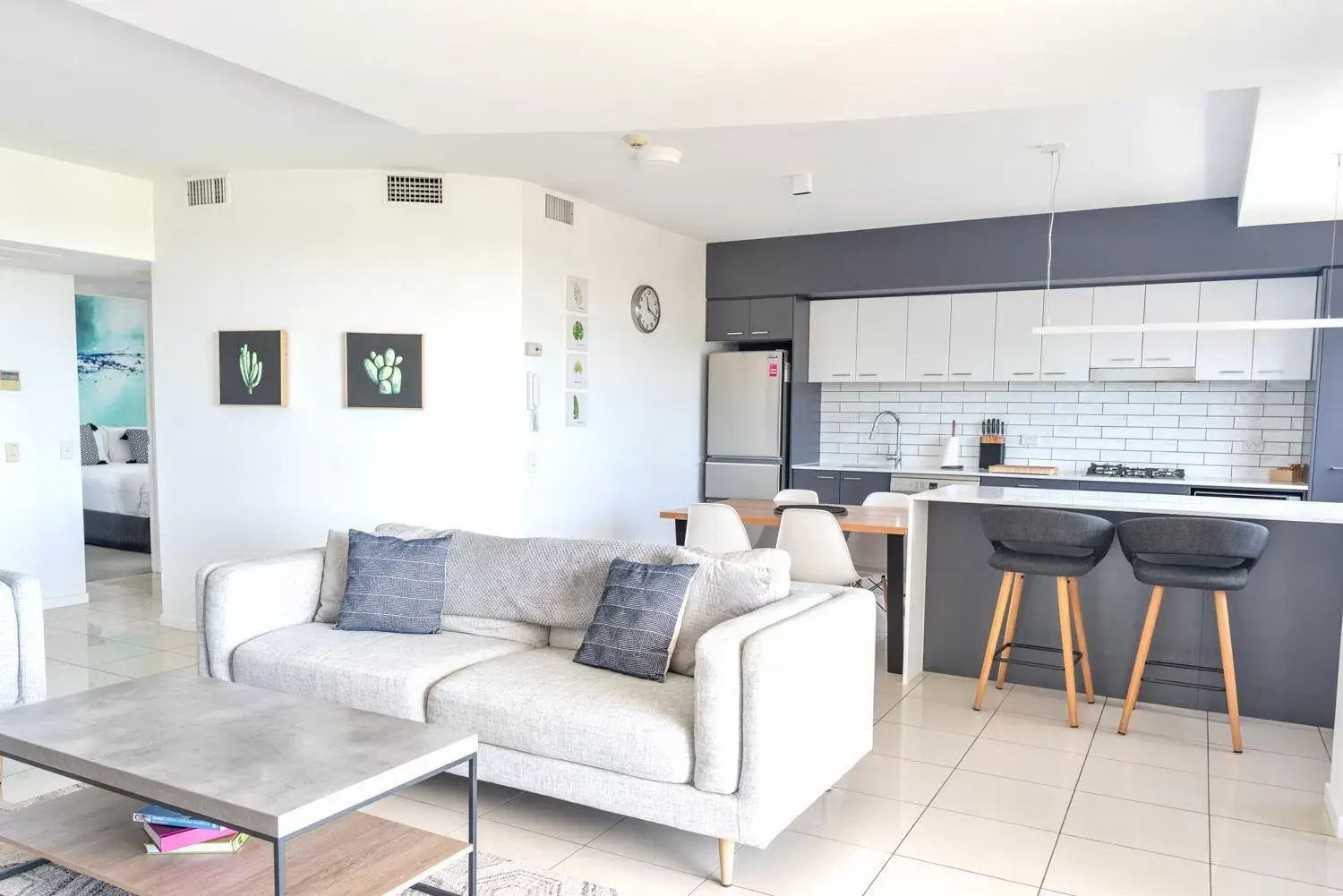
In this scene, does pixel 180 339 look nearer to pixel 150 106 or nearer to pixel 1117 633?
pixel 150 106

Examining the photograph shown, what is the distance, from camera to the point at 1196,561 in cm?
382

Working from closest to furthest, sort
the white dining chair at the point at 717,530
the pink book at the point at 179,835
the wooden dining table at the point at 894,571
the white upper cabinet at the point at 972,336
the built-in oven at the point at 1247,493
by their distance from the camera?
1. the pink book at the point at 179,835
2. the wooden dining table at the point at 894,571
3. the white dining chair at the point at 717,530
4. the built-in oven at the point at 1247,493
5. the white upper cabinet at the point at 972,336

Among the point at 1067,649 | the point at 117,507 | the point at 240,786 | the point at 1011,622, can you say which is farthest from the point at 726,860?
the point at 117,507

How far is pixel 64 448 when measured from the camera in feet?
20.3

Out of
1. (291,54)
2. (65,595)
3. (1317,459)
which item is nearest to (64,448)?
(65,595)

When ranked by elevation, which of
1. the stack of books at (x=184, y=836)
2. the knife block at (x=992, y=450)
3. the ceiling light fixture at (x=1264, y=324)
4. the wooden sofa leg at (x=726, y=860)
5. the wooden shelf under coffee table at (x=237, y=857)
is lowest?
the wooden sofa leg at (x=726, y=860)

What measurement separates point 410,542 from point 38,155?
3.38m

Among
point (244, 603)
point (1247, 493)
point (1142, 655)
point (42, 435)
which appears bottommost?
point (1142, 655)

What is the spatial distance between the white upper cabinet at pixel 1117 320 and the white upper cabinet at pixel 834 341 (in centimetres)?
172

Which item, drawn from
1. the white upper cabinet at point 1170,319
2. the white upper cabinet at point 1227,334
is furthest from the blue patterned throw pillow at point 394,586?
the white upper cabinet at point 1227,334

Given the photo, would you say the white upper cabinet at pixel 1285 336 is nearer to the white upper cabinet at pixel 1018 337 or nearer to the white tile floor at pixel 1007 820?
the white upper cabinet at pixel 1018 337

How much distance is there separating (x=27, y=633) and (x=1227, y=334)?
6668 mm

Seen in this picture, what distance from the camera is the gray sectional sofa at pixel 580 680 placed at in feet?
8.25

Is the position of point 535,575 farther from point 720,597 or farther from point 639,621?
point 720,597
